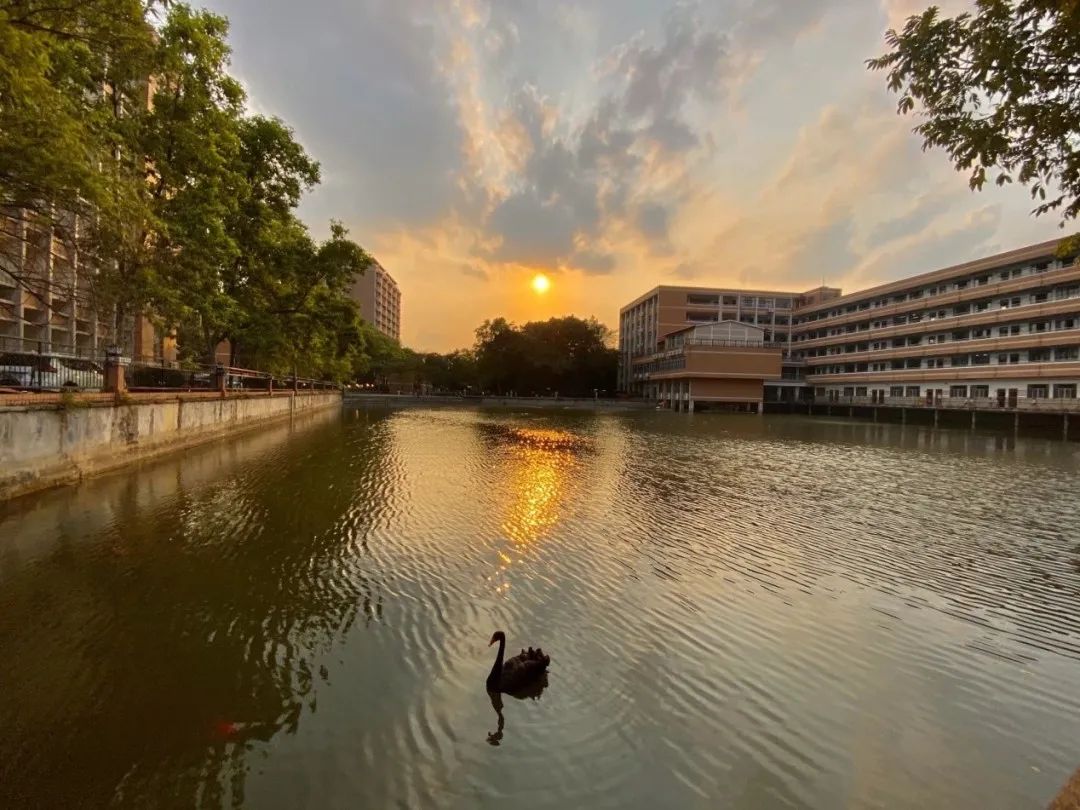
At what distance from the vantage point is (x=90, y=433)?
516 inches

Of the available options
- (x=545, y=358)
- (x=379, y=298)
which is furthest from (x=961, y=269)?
(x=379, y=298)

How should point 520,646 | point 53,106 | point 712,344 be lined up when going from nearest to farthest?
point 520,646
point 53,106
point 712,344

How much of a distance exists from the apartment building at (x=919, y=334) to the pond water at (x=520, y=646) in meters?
33.3

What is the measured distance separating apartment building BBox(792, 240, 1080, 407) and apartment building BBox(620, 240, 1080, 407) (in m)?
0.11

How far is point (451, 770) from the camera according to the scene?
3.96m

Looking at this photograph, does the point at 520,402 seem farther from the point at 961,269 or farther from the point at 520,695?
the point at 520,695

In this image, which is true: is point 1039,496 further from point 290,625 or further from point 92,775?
point 92,775

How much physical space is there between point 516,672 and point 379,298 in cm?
13106

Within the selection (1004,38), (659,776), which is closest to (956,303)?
(1004,38)

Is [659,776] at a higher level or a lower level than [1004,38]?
lower

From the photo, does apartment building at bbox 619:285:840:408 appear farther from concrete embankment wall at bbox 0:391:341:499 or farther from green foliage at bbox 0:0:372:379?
concrete embankment wall at bbox 0:391:341:499

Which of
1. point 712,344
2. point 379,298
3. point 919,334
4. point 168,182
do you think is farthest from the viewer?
point 379,298

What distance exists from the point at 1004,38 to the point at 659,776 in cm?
729

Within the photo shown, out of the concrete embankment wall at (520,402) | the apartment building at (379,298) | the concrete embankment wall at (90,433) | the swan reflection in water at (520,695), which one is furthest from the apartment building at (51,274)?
the apartment building at (379,298)
